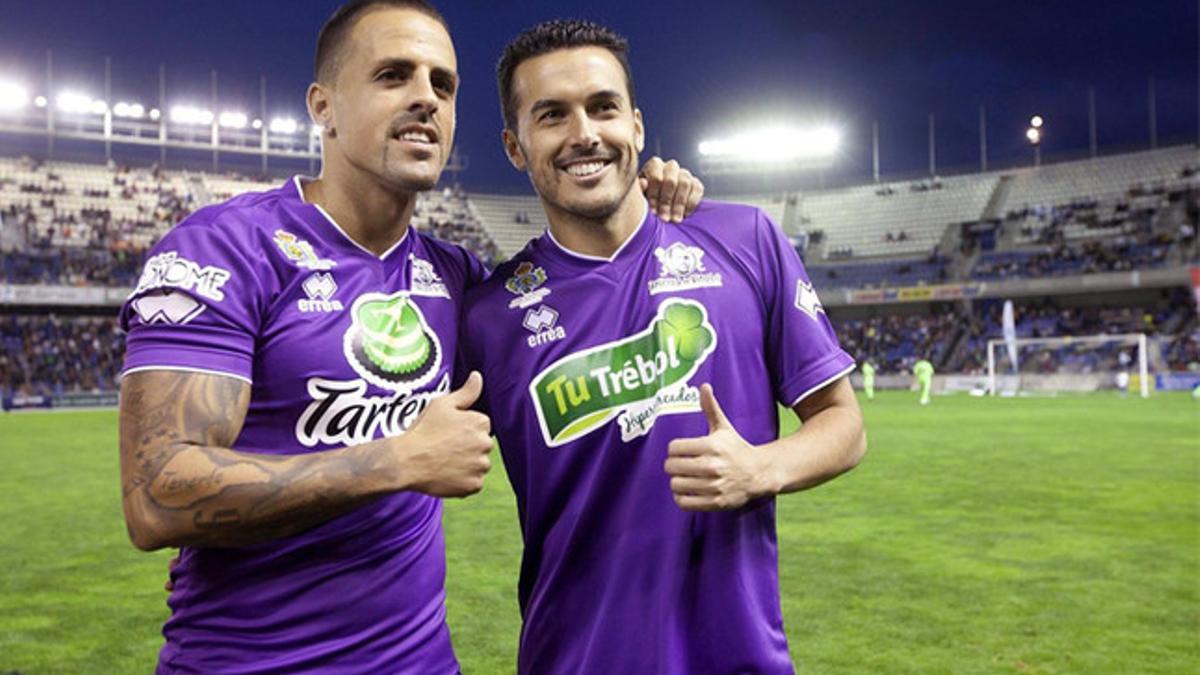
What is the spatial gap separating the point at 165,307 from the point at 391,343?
0.60 metres

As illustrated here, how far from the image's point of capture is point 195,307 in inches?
87.4

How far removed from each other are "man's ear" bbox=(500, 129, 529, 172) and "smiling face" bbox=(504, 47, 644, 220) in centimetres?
11

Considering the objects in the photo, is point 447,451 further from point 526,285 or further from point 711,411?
point 526,285

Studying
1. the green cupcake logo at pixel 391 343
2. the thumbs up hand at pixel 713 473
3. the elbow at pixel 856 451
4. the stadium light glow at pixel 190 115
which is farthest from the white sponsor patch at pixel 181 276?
the stadium light glow at pixel 190 115

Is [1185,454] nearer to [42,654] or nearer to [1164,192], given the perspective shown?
[42,654]

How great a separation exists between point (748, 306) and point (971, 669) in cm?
388

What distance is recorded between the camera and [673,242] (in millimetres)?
2902

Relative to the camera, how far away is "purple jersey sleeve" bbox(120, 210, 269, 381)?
218cm

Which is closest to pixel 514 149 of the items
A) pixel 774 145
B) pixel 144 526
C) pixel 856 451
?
pixel 856 451

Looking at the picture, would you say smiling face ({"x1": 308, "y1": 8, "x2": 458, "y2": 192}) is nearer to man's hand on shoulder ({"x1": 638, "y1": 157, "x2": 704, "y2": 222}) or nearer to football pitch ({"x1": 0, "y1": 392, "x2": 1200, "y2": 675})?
man's hand on shoulder ({"x1": 638, "y1": 157, "x2": 704, "y2": 222})

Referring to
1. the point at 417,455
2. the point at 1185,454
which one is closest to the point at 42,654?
the point at 417,455

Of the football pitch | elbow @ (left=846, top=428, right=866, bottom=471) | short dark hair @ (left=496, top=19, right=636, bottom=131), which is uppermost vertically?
short dark hair @ (left=496, top=19, right=636, bottom=131)

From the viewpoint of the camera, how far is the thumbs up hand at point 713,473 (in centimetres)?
229

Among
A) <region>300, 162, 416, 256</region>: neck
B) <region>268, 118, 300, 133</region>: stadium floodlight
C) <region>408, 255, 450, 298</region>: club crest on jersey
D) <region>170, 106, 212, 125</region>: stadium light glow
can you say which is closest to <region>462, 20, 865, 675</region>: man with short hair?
<region>408, 255, 450, 298</region>: club crest on jersey
